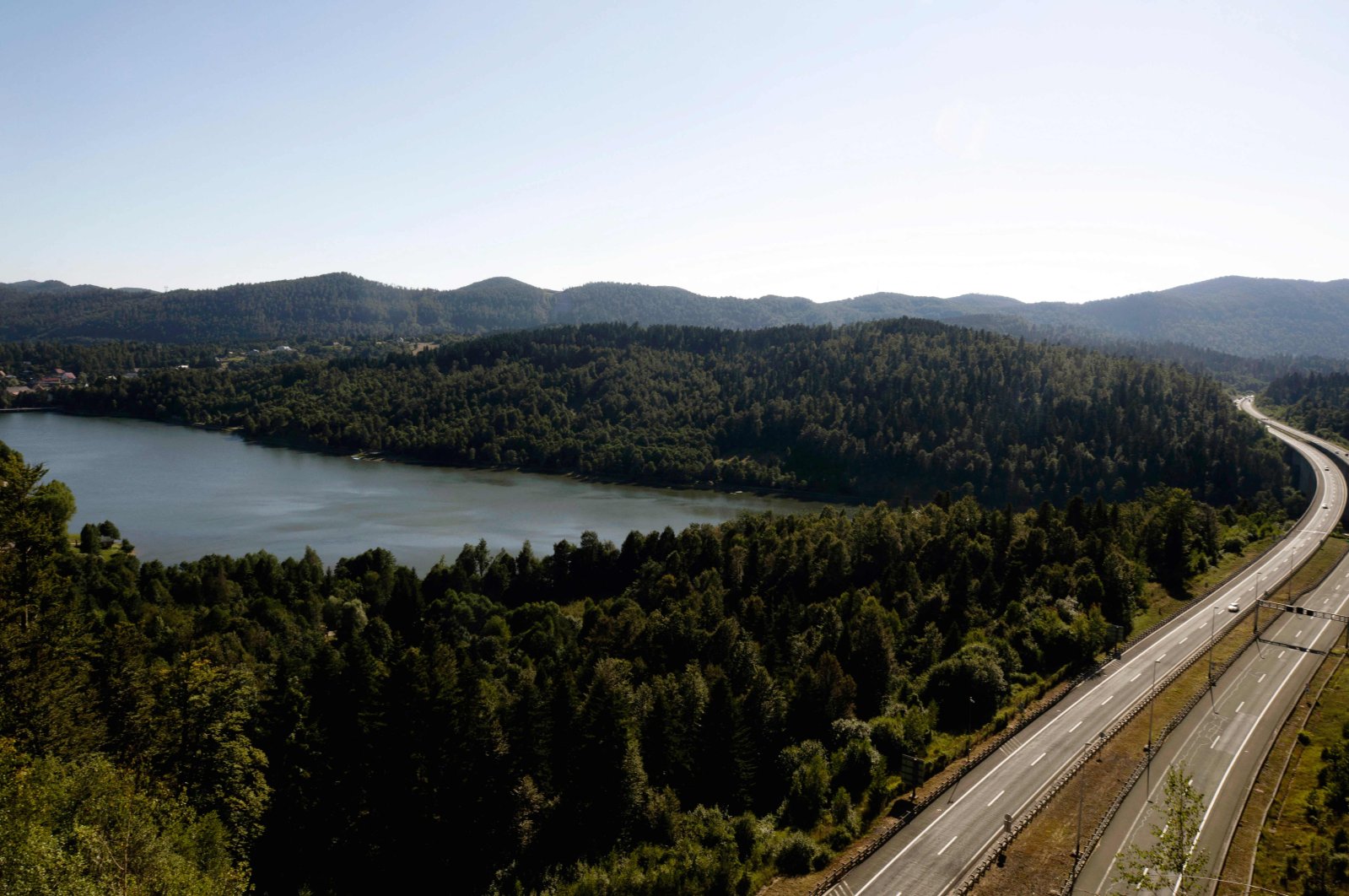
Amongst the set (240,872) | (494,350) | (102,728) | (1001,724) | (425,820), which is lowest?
(425,820)

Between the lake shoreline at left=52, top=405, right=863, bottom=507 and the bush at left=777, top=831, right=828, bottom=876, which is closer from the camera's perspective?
the bush at left=777, top=831, right=828, bottom=876

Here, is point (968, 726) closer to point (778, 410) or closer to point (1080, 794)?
point (1080, 794)

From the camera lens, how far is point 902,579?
48.1 meters

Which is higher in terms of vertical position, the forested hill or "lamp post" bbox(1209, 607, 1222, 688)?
the forested hill

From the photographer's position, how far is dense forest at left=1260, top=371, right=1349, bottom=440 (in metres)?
120

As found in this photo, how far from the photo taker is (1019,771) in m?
26.8

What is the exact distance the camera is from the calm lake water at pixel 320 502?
242ft

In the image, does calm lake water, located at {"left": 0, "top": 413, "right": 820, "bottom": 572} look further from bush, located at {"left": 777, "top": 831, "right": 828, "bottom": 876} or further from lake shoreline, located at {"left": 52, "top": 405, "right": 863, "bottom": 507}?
bush, located at {"left": 777, "top": 831, "right": 828, "bottom": 876}

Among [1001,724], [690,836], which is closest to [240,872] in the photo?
[690,836]

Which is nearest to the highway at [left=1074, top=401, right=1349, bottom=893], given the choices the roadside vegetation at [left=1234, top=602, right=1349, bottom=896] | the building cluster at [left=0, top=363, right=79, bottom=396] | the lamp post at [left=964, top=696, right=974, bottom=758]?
the roadside vegetation at [left=1234, top=602, right=1349, bottom=896]

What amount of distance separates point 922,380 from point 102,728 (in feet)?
420

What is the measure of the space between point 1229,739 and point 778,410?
10625 centimetres

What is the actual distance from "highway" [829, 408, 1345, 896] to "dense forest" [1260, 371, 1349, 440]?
314 ft

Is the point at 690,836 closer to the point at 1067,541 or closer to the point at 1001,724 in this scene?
the point at 1001,724
